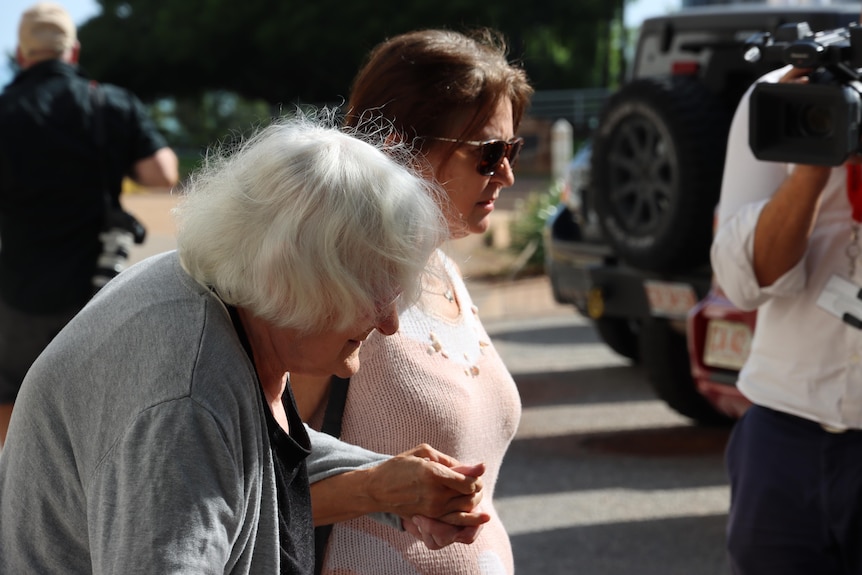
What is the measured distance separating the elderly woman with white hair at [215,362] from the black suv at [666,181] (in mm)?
3731

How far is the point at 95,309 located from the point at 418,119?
90 centimetres

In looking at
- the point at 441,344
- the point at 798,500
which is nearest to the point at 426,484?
the point at 441,344

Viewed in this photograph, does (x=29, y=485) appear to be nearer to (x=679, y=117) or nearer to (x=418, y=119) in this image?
(x=418, y=119)

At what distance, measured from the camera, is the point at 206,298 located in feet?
5.50

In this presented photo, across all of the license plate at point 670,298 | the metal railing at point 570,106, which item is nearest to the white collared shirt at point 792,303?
the license plate at point 670,298

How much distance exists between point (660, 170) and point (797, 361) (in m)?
3.04

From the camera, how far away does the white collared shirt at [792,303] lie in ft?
8.64

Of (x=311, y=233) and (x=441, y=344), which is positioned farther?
(x=441, y=344)

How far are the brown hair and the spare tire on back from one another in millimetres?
2973

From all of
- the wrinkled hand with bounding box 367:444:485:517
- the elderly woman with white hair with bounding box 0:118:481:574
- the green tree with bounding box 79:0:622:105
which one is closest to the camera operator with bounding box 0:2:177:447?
the wrinkled hand with bounding box 367:444:485:517

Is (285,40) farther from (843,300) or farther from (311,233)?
(311,233)

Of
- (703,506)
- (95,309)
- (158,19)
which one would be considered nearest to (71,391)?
(95,309)

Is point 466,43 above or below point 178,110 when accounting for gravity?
→ above

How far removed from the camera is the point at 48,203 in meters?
4.67
